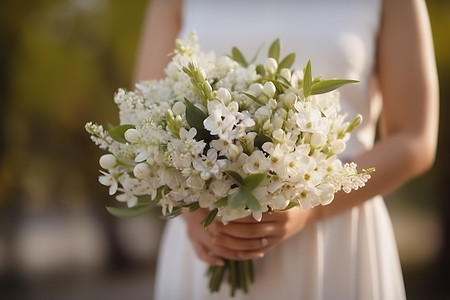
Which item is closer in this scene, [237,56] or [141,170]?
[141,170]

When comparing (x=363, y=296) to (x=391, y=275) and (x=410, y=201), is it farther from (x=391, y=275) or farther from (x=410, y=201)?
(x=410, y=201)

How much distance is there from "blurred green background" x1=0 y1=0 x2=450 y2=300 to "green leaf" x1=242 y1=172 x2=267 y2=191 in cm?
534

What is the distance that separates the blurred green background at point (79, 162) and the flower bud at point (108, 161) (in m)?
5.34

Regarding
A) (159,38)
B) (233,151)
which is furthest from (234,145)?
(159,38)

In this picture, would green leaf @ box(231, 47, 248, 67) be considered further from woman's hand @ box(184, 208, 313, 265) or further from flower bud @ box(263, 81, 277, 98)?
woman's hand @ box(184, 208, 313, 265)

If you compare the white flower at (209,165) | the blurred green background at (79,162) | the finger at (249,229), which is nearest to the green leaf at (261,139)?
the white flower at (209,165)

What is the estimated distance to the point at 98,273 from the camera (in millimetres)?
8227

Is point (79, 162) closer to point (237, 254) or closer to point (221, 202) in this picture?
point (237, 254)

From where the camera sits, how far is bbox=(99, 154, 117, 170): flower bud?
1.63 meters

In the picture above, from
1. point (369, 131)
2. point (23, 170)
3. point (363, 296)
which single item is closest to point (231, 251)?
point (363, 296)

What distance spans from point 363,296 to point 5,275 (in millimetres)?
6093

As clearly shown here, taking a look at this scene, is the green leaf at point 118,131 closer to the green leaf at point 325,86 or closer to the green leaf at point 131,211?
the green leaf at point 131,211

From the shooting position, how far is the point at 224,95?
60.6 inches

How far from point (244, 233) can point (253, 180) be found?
37 cm
